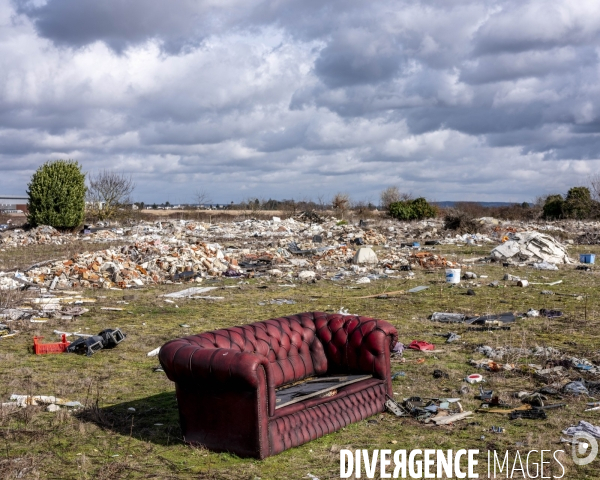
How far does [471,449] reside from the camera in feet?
16.9

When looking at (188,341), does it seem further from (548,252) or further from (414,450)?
(548,252)

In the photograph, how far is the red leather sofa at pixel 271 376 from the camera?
4.81m

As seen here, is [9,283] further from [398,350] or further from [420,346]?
[420,346]

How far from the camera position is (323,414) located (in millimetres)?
5375

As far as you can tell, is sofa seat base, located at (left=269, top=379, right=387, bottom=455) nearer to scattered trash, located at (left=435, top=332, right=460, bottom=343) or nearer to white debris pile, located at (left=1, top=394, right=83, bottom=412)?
white debris pile, located at (left=1, top=394, right=83, bottom=412)

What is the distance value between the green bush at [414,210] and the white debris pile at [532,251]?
19950mm

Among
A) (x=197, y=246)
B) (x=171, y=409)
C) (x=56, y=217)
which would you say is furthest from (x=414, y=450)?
(x=56, y=217)

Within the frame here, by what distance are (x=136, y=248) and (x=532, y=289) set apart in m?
11.2

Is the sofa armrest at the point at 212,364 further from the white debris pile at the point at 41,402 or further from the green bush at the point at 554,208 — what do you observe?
the green bush at the point at 554,208

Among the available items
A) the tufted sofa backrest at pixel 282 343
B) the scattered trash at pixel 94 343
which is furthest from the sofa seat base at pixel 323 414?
the scattered trash at pixel 94 343

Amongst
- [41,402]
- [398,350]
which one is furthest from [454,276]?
[41,402]

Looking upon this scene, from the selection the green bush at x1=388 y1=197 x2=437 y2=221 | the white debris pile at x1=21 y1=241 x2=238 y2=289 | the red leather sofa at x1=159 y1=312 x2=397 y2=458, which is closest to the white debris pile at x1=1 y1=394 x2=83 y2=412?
the red leather sofa at x1=159 y1=312 x2=397 y2=458

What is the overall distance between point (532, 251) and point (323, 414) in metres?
16.0

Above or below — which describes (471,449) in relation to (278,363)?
below
